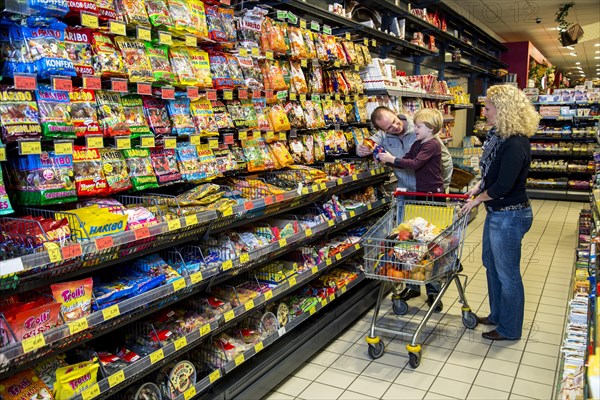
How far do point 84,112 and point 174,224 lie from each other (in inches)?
25.5

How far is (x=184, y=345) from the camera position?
8.49ft

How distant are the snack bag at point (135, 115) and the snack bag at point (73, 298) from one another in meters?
0.82

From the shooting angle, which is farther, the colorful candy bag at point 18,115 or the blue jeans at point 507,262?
the blue jeans at point 507,262

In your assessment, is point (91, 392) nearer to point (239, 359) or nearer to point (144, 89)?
point (239, 359)

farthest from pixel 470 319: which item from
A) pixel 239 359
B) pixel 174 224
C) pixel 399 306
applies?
pixel 174 224

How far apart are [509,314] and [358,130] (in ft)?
6.77

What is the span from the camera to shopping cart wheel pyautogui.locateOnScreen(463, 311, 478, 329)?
417cm

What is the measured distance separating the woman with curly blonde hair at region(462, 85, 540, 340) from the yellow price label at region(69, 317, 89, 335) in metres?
2.59

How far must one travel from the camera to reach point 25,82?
82.7 inches

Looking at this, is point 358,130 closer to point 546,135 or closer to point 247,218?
point 247,218

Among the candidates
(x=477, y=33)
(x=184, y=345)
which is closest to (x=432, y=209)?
(x=184, y=345)

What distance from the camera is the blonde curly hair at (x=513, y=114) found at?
359cm

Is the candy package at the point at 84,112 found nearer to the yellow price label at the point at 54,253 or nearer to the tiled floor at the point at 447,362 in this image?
the yellow price label at the point at 54,253

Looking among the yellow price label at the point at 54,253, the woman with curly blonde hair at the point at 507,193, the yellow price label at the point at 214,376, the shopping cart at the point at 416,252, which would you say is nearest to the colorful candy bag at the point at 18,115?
the yellow price label at the point at 54,253
